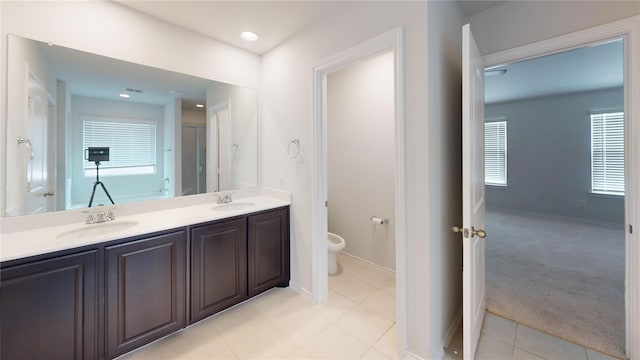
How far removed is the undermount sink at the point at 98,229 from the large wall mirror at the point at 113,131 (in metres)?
0.22

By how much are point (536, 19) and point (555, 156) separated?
198 inches

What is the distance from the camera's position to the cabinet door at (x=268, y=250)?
227 cm

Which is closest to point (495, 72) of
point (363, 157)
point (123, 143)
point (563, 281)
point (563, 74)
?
point (563, 74)

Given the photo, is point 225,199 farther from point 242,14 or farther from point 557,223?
point 557,223

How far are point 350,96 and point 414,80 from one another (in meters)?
1.66

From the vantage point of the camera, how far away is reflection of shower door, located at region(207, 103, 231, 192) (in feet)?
8.48

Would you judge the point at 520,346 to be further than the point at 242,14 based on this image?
No

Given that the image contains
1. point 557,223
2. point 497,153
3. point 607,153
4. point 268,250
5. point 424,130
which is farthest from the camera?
point 497,153

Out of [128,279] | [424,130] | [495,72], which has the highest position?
[495,72]

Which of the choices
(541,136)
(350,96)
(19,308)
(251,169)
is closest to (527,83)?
(541,136)

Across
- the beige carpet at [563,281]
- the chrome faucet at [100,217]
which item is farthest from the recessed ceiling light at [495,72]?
the chrome faucet at [100,217]

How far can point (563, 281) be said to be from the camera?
2738mm

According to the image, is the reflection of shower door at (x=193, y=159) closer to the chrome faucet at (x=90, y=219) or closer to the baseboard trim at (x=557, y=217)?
the chrome faucet at (x=90, y=219)

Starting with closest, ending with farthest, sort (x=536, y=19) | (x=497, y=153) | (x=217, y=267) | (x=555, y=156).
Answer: (x=536, y=19)
(x=217, y=267)
(x=555, y=156)
(x=497, y=153)
